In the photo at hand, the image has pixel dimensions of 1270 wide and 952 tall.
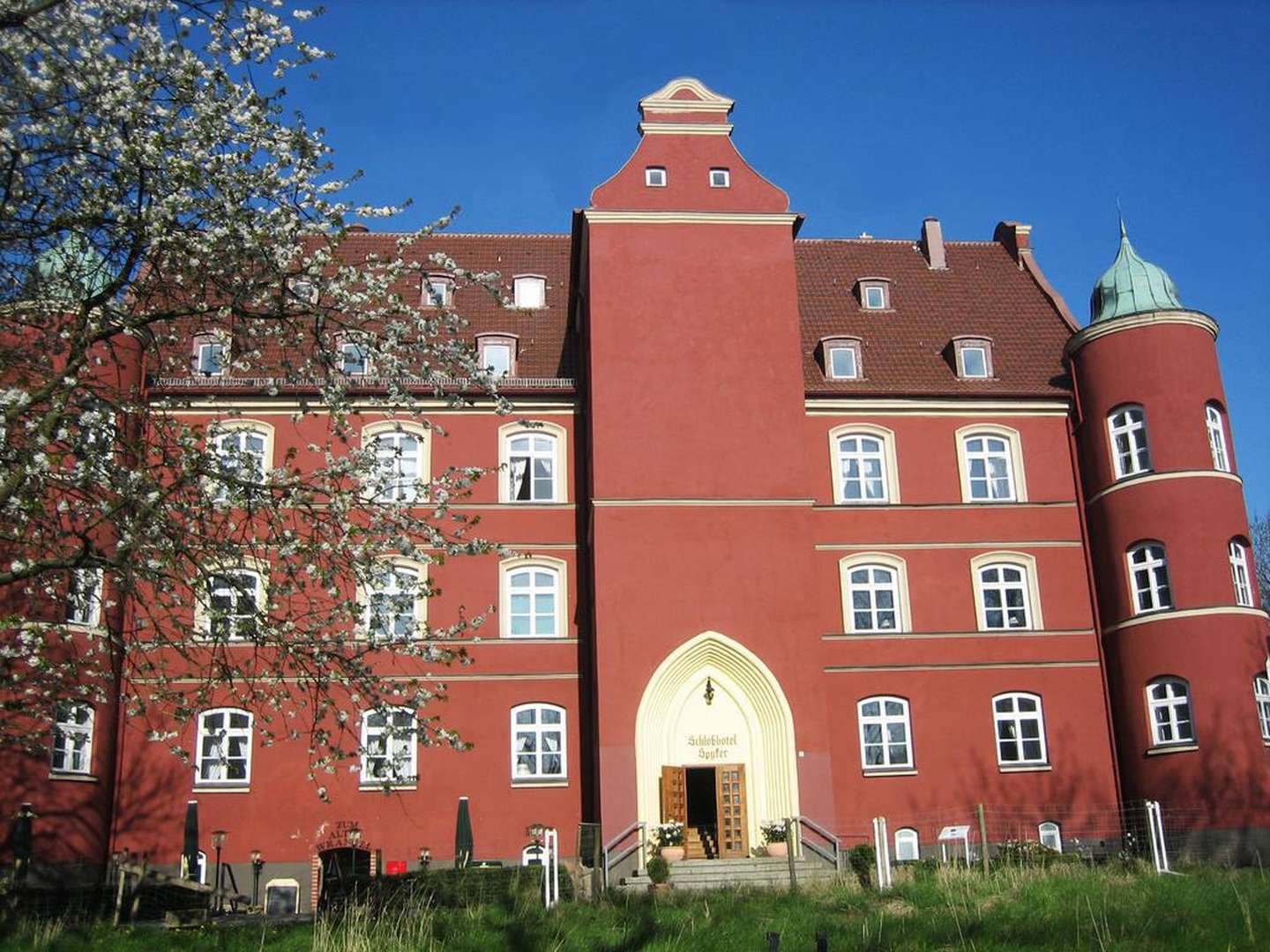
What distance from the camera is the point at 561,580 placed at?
26.9 meters

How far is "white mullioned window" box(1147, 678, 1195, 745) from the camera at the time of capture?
83.0 ft

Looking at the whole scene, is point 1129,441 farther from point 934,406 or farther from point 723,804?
point 723,804

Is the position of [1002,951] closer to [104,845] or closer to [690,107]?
[104,845]

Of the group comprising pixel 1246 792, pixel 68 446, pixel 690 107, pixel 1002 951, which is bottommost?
pixel 1002 951

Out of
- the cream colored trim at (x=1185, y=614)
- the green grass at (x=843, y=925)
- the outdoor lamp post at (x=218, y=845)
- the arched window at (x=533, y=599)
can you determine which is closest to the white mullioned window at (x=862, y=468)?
the cream colored trim at (x=1185, y=614)

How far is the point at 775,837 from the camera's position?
24016 millimetres

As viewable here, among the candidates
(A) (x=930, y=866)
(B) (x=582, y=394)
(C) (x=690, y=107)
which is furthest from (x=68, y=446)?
(C) (x=690, y=107)

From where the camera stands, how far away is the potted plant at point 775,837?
23.7 meters

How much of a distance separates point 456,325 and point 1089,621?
18718 mm

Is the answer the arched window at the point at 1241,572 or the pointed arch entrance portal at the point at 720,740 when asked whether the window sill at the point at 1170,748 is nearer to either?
the arched window at the point at 1241,572

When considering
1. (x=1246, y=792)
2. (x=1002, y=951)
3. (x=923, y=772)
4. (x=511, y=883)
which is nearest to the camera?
(x=1002, y=951)

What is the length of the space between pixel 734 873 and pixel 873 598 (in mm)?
6905

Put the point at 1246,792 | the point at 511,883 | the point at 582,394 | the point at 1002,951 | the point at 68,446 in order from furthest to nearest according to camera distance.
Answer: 1. the point at 582,394
2. the point at 1246,792
3. the point at 511,883
4. the point at 1002,951
5. the point at 68,446

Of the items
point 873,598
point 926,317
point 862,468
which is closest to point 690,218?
point 862,468
